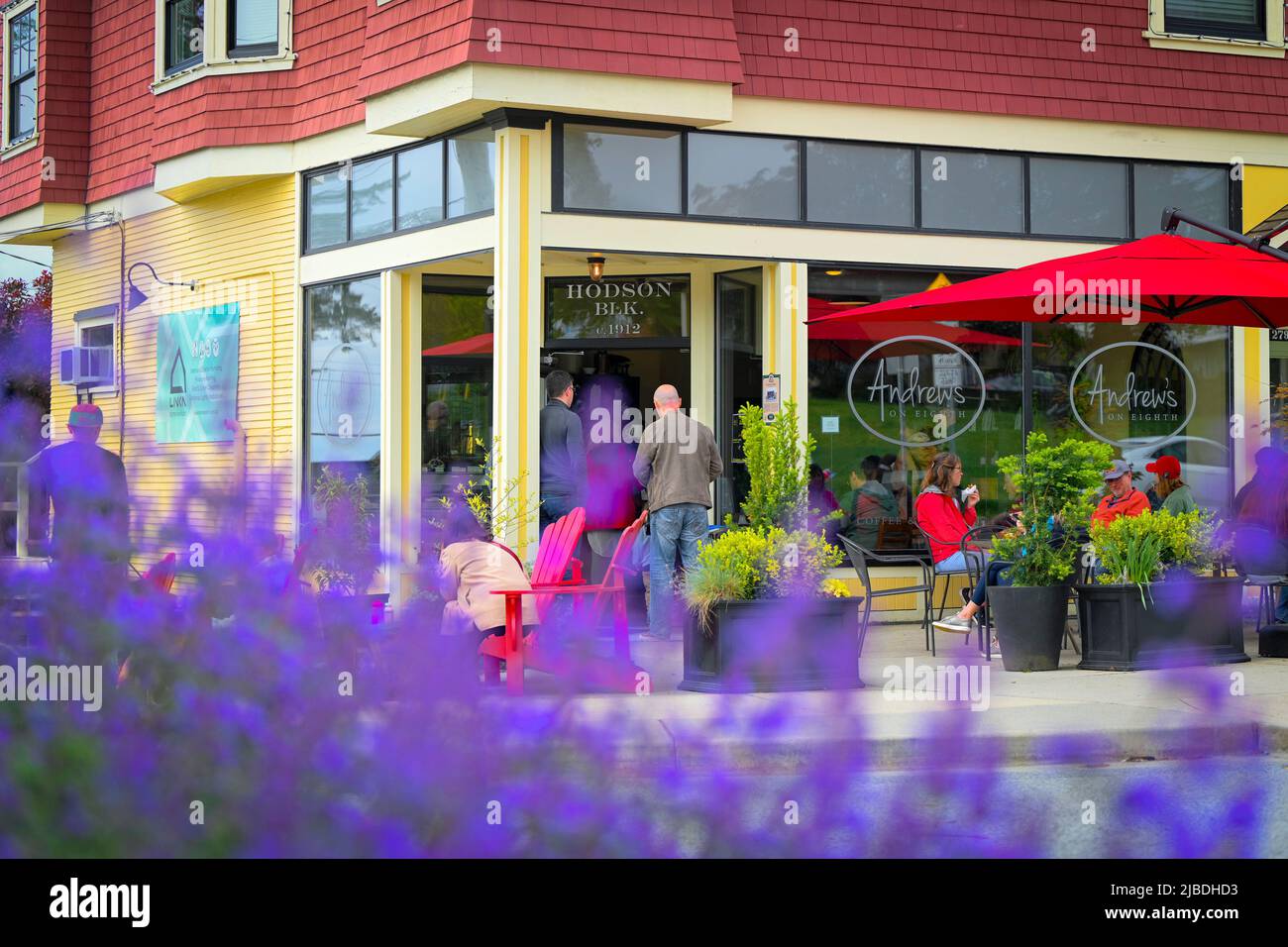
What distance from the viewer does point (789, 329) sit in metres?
13.1

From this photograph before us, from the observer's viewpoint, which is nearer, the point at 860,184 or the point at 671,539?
the point at 671,539

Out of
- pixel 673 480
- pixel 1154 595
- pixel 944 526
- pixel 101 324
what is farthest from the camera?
pixel 101 324

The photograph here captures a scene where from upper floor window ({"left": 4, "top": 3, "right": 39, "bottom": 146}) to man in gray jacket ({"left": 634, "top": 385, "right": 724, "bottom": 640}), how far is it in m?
11.8

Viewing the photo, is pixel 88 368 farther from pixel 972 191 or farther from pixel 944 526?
pixel 944 526

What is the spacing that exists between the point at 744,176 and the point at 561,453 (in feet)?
9.48

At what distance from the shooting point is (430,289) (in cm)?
1409

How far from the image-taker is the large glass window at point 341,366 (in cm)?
1407

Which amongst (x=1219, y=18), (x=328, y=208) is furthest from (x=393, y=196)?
(x=1219, y=18)

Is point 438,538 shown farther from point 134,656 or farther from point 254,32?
point 254,32

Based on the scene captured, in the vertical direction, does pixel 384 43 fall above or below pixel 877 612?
above

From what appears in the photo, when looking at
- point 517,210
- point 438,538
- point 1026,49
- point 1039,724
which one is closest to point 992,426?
point 1026,49

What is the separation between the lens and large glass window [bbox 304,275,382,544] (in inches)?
554

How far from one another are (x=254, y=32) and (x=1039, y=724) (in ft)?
37.3

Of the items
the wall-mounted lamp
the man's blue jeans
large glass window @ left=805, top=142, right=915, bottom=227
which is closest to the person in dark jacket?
the man's blue jeans
